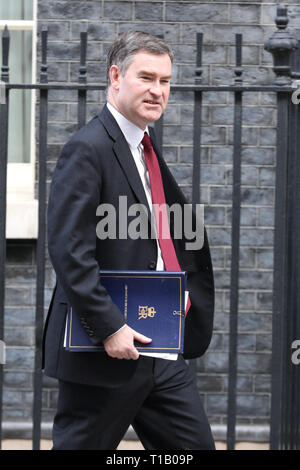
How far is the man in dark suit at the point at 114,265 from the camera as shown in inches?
131

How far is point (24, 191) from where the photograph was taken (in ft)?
20.0

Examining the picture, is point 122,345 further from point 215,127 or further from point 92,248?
point 215,127

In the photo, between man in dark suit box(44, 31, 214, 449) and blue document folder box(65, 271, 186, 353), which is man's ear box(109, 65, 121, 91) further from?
blue document folder box(65, 271, 186, 353)

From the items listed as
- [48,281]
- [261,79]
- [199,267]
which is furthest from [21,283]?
[199,267]

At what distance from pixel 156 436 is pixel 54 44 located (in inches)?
115

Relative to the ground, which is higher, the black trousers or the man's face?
the man's face

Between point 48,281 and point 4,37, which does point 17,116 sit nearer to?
point 48,281

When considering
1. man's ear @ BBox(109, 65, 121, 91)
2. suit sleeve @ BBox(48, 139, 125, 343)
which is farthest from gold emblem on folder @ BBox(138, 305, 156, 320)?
man's ear @ BBox(109, 65, 121, 91)

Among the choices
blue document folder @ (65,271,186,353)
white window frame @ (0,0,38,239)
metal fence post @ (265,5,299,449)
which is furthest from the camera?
white window frame @ (0,0,38,239)

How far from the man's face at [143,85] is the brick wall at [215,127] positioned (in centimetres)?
231

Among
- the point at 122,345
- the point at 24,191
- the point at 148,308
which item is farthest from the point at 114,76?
the point at 24,191

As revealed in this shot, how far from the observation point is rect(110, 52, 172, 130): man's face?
3.47 m

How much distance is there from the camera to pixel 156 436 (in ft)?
11.9

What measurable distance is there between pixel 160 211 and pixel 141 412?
72cm
